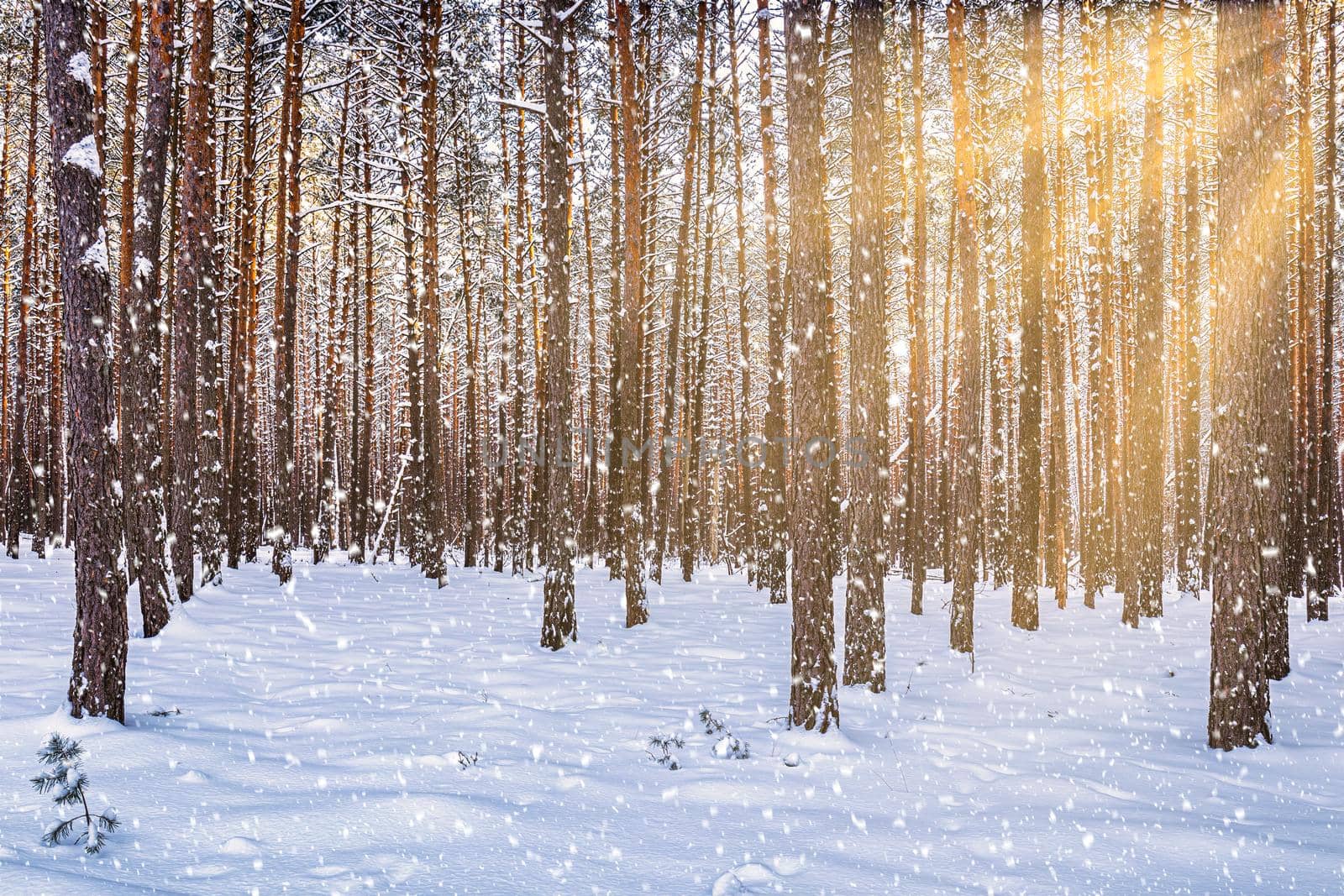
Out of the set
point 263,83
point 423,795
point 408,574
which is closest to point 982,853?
point 423,795

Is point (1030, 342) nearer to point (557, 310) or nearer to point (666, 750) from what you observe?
point (557, 310)

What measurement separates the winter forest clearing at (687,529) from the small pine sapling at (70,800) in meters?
0.03

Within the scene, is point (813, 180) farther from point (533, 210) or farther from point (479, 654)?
point (533, 210)

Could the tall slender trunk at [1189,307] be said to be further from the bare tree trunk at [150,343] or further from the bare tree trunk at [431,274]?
the bare tree trunk at [150,343]

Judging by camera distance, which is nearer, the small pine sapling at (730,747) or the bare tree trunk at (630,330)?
the small pine sapling at (730,747)

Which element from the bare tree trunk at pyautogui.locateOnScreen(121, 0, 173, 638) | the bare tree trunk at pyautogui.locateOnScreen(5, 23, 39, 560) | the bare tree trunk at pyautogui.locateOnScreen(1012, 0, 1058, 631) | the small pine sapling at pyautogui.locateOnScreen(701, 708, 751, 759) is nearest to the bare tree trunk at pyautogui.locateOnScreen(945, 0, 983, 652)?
the bare tree trunk at pyautogui.locateOnScreen(1012, 0, 1058, 631)

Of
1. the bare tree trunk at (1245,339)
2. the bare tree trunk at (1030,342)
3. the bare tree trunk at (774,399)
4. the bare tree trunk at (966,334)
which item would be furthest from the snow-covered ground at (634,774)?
the bare tree trunk at (774,399)

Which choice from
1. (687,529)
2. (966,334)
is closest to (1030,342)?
(966,334)

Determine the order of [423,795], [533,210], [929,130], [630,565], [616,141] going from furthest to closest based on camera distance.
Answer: [533,210] < [929,130] < [616,141] < [630,565] < [423,795]

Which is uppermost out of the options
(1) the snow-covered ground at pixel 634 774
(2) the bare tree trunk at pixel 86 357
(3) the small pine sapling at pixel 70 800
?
(2) the bare tree trunk at pixel 86 357

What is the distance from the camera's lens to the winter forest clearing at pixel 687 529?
375 cm

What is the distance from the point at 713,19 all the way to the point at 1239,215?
459 inches

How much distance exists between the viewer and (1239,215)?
534 centimetres

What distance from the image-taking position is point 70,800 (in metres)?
3.38
